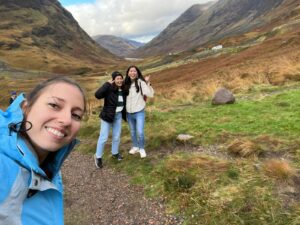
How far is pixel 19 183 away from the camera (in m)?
1.89

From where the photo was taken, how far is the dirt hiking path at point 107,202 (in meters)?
6.56

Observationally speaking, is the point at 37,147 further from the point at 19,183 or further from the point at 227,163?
the point at 227,163

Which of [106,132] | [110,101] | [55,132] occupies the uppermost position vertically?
[55,132]

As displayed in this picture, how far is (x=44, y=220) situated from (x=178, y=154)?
23.5 ft

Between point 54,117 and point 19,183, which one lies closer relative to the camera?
point 19,183

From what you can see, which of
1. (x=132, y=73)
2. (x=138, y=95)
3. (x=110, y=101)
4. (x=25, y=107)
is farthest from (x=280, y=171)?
(x=25, y=107)

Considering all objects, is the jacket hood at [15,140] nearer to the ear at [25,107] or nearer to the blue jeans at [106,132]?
the ear at [25,107]

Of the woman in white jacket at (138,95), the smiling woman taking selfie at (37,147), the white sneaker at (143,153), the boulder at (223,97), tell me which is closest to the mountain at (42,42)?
the boulder at (223,97)

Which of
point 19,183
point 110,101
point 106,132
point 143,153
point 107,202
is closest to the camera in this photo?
point 19,183

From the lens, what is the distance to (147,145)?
34.8ft

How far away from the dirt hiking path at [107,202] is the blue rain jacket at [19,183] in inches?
168

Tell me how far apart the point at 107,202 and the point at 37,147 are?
542 cm

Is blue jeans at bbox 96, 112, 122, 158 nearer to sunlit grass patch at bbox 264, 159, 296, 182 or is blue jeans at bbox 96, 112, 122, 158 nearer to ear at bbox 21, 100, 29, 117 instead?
sunlit grass patch at bbox 264, 159, 296, 182

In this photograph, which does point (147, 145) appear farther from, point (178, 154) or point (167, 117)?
point (167, 117)
